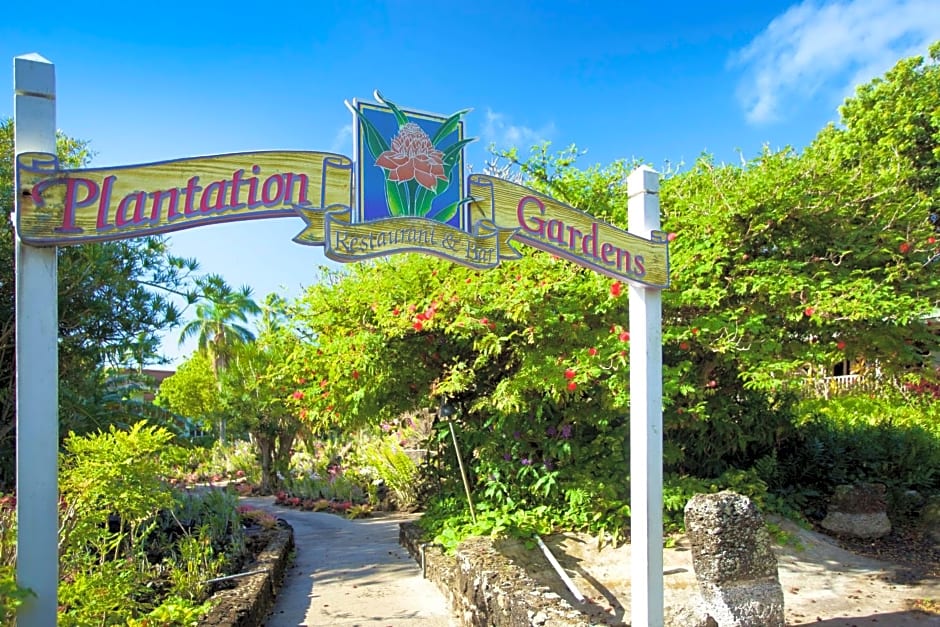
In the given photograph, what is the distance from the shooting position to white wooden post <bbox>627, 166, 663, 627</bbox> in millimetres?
4613

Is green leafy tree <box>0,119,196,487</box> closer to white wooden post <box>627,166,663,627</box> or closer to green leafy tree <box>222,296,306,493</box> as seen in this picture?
white wooden post <box>627,166,663,627</box>

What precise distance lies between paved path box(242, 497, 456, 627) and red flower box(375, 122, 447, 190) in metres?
3.46

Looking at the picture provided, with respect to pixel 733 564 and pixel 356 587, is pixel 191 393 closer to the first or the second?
pixel 356 587

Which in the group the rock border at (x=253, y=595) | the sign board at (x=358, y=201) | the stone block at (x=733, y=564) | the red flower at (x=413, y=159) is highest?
the red flower at (x=413, y=159)

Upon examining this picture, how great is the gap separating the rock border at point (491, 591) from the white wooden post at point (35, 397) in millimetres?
2668

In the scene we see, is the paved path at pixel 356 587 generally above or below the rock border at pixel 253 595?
below

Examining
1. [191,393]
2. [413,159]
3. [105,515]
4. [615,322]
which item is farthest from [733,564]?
[191,393]

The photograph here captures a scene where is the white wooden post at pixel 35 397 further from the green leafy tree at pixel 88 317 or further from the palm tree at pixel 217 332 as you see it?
the palm tree at pixel 217 332

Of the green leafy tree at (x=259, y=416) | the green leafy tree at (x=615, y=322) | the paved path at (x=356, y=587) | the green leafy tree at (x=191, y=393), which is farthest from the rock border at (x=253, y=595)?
the green leafy tree at (x=191, y=393)

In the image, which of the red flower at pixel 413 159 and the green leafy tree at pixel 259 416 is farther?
the green leafy tree at pixel 259 416

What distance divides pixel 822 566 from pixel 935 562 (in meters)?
1.75

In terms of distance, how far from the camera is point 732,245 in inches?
265

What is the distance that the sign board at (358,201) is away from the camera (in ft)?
11.4

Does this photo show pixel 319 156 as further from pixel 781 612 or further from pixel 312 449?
pixel 312 449
